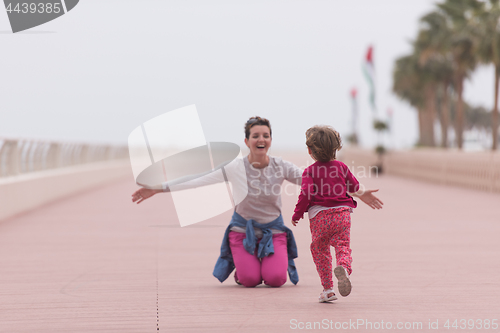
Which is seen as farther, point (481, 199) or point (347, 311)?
point (481, 199)

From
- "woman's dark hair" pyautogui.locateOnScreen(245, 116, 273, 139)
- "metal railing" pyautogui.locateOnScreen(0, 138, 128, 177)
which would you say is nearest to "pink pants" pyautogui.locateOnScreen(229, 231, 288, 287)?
"woman's dark hair" pyautogui.locateOnScreen(245, 116, 273, 139)

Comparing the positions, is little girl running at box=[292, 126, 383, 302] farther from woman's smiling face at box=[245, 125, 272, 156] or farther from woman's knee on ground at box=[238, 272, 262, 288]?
woman's knee on ground at box=[238, 272, 262, 288]

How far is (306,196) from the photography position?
5113mm

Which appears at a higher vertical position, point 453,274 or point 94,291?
point 94,291

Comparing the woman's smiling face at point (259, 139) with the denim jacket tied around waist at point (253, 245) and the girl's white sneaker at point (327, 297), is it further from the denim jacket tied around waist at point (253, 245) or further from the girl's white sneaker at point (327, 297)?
the girl's white sneaker at point (327, 297)

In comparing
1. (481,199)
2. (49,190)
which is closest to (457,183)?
(481,199)

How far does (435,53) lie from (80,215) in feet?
145

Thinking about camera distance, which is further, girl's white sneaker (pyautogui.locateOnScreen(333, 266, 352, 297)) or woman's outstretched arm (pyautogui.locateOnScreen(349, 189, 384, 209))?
woman's outstretched arm (pyautogui.locateOnScreen(349, 189, 384, 209))

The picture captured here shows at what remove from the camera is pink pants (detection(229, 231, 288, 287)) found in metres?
6.06

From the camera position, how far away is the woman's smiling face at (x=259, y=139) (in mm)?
5887

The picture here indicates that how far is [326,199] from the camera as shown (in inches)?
203

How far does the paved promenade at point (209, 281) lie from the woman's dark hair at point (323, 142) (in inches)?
43.2

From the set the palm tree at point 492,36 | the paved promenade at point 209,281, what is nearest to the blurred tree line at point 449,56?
the palm tree at point 492,36

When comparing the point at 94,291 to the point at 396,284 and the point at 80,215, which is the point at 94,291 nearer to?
the point at 396,284
